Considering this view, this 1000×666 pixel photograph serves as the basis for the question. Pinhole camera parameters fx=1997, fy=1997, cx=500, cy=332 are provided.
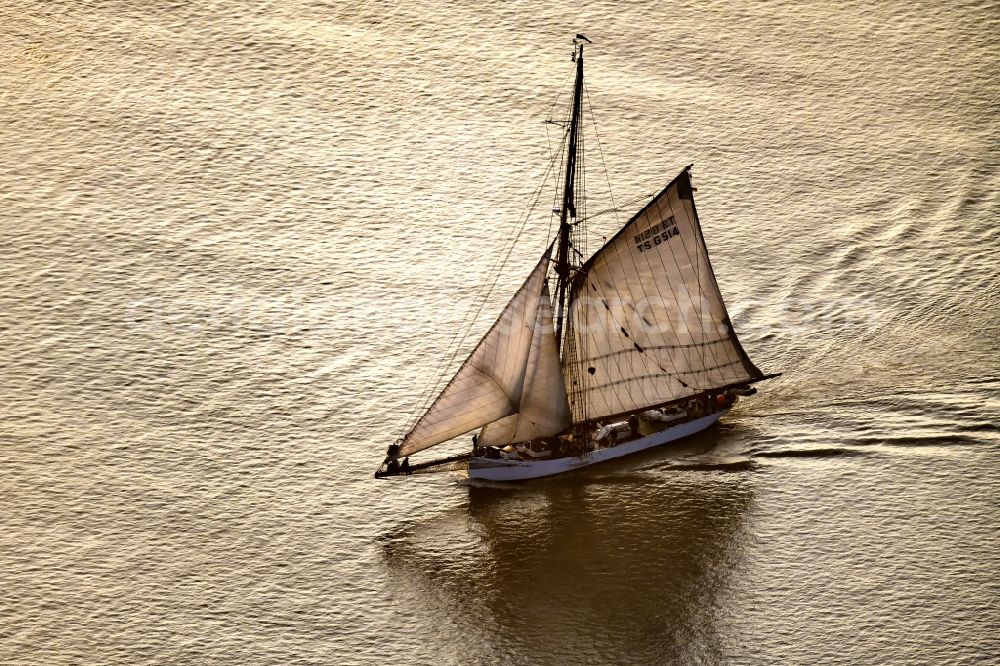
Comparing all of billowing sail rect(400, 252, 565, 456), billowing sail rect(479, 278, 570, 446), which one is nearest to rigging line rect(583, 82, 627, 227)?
billowing sail rect(479, 278, 570, 446)

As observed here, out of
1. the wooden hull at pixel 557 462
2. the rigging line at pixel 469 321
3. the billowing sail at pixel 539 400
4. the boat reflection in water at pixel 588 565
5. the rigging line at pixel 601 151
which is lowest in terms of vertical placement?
the boat reflection in water at pixel 588 565

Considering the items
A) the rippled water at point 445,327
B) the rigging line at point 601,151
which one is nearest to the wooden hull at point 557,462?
the rippled water at point 445,327

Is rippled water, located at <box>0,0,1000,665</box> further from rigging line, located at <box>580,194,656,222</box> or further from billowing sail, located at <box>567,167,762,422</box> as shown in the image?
billowing sail, located at <box>567,167,762,422</box>

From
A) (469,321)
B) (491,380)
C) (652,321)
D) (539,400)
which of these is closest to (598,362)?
(652,321)

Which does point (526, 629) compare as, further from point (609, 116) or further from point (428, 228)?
point (609, 116)

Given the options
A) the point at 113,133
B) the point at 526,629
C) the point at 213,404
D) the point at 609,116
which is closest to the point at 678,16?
the point at 609,116

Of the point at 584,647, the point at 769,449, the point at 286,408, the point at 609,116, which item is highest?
the point at 609,116

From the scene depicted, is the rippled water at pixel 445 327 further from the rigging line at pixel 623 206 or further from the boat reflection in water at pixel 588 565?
the rigging line at pixel 623 206

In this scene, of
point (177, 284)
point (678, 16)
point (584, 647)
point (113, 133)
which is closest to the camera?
point (584, 647)
